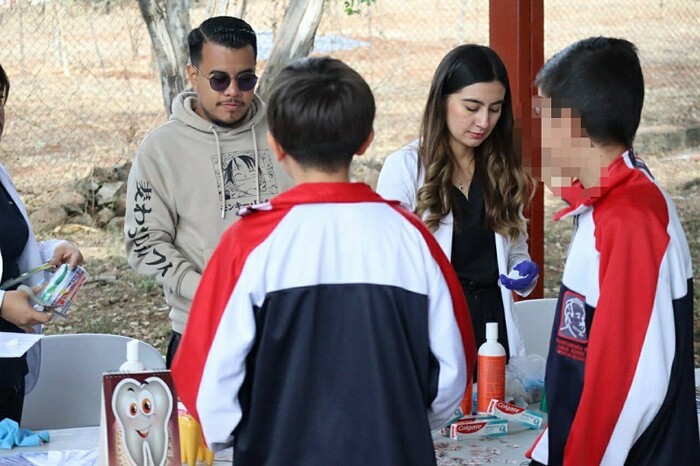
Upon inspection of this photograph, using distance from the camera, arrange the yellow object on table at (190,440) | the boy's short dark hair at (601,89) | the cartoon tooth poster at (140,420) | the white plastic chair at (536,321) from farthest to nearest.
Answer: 1. the white plastic chair at (536,321)
2. the yellow object on table at (190,440)
3. the cartoon tooth poster at (140,420)
4. the boy's short dark hair at (601,89)

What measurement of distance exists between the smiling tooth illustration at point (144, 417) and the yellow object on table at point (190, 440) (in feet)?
0.24

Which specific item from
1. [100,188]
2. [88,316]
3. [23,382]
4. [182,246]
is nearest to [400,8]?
[100,188]

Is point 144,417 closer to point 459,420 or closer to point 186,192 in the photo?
point 459,420

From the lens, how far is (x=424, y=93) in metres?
5.12

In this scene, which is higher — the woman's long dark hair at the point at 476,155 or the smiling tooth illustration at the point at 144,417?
the woman's long dark hair at the point at 476,155

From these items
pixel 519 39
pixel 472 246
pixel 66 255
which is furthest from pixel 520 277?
pixel 519 39

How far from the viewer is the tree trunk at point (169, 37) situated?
4895mm

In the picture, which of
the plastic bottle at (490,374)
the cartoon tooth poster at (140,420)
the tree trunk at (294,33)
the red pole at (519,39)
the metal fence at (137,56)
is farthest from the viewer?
the tree trunk at (294,33)

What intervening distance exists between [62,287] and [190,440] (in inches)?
19.1

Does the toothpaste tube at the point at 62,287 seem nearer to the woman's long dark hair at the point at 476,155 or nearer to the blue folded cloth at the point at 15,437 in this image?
the blue folded cloth at the point at 15,437

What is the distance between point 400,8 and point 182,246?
8.76 feet

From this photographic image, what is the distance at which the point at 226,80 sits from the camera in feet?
8.39

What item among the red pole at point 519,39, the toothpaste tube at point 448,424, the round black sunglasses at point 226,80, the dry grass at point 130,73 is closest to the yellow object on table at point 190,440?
the toothpaste tube at point 448,424

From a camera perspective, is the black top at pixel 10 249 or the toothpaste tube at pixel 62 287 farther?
the black top at pixel 10 249
